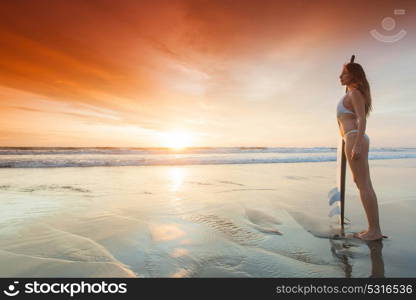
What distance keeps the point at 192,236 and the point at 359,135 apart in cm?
233

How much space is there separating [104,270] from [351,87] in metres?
3.34

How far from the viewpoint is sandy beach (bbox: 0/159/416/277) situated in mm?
2232

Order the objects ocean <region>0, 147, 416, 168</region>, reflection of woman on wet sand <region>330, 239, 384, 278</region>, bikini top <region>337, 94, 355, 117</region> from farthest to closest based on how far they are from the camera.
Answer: ocean <region>0, 147, 416, 168</region> → bikini top <region>337, 94, 355, 117</region> → reflection of woman on wet sand <region>330, 239, 384, 278</region>

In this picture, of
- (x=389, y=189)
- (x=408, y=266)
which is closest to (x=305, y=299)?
(x=408, y=266)

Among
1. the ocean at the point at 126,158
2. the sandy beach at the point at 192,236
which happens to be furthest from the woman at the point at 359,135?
the ocean at the point at 126,158

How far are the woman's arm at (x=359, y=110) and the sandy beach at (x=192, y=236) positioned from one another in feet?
4.20

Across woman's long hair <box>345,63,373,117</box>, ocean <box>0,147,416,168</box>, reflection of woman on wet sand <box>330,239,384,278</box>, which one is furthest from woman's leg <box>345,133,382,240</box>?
ocean <box>0,147,416,168</box>

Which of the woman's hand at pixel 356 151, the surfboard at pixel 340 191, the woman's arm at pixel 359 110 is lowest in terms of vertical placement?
the surfboard at pixel 340 191

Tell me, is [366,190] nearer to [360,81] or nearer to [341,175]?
[341,175]

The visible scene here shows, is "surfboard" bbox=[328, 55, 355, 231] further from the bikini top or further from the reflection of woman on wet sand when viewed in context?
the reflection of woman on wet sand

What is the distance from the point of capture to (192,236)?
3.03m

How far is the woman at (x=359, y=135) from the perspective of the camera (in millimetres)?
2896

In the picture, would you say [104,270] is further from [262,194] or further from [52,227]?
[262,194]

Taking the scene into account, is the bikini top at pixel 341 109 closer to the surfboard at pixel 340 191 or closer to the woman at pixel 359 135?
the woman at pixel 359 135
